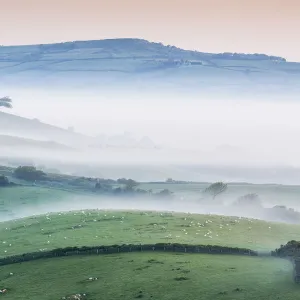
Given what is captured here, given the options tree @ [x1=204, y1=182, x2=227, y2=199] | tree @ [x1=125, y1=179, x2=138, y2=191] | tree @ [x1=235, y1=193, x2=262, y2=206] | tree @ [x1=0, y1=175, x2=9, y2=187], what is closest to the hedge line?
tree @ [x1=0, y1=175, x2=9, y2=187]

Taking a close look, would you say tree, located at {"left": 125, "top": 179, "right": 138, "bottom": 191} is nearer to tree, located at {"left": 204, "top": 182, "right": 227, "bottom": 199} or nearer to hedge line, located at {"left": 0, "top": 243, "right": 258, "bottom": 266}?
tree, located at {"left": 204, "top": 182, "right": 227, "bottom": 199}

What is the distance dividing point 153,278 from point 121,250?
1060 centimetres

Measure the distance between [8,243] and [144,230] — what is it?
1493 cm

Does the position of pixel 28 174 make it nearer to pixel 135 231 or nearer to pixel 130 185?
pixel 130 185

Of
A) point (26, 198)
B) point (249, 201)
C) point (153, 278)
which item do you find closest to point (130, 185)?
point (249, 201)

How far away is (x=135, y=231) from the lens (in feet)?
252

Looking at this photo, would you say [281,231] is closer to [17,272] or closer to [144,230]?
[144,230]

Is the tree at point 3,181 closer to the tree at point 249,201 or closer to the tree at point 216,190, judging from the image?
the tree at point 216,190

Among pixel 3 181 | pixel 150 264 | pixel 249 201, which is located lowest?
pixel 150 264

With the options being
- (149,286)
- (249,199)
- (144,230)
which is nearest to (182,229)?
(144,230)

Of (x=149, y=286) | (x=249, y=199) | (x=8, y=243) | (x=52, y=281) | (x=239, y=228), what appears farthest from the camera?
(x=249, y=199)

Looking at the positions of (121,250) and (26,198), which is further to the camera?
(26,198)

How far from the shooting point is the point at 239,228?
80.4 metres

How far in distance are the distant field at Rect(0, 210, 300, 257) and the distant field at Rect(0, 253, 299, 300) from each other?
622cm
